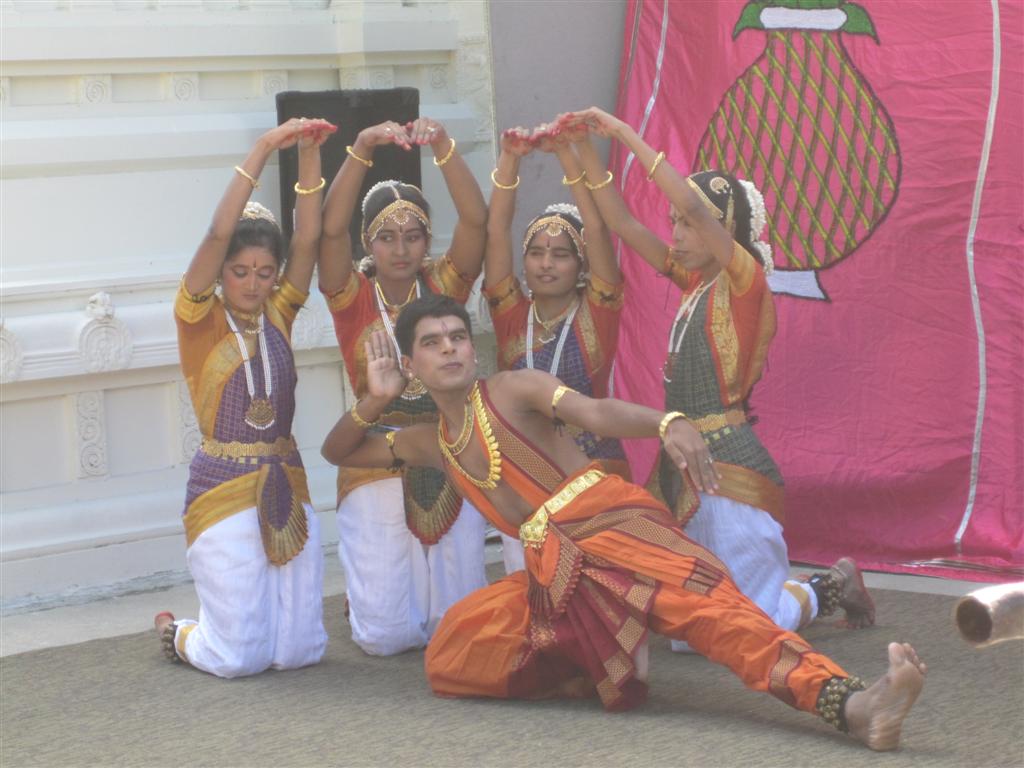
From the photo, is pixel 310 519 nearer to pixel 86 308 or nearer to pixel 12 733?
pixel 12 733

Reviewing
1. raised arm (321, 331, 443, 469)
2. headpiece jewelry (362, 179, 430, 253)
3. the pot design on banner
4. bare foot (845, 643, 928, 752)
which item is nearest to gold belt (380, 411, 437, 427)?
raised arm (321, 331, 443, 469)

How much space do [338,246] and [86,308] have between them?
1.24 metres

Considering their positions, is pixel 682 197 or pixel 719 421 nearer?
pixel 682 197

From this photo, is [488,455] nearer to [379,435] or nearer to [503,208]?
[379,435]

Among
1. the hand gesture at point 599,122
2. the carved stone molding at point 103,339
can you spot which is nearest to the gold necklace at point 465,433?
the hand gesture at point 599,122

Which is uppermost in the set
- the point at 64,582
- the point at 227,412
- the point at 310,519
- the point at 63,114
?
the point at 63,114

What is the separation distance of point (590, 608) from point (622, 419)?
1.47 feet

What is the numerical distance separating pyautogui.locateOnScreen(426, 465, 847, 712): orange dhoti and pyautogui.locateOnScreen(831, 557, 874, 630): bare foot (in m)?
0.88

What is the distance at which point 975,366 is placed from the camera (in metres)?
5.09

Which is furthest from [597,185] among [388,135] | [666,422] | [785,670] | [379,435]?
[785,670]

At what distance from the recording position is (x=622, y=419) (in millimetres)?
3641

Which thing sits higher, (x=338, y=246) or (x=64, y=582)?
(x=338, y=246)

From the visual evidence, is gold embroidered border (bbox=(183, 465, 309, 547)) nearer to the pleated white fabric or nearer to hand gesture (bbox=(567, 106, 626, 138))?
the pleated white fabric

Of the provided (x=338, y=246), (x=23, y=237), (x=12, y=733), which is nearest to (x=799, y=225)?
(x=338, y=246)
